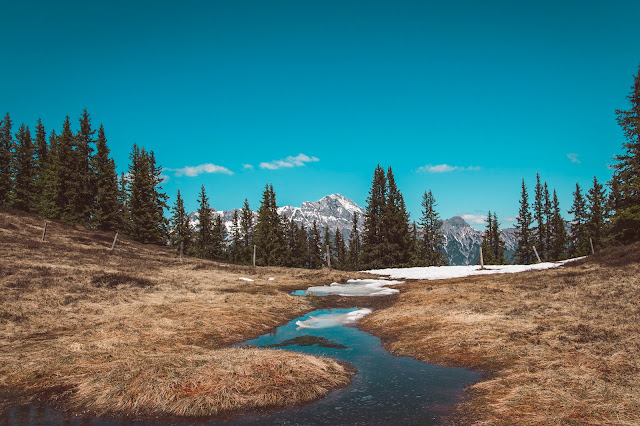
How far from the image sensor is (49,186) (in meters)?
60.7

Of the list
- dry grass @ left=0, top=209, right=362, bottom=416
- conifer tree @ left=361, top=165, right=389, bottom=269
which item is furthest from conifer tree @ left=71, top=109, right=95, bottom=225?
conifer tree @ left=361, top=165, right=389, bottom=269

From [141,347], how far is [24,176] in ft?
233

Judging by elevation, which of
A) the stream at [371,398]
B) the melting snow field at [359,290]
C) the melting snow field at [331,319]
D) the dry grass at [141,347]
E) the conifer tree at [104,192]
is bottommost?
the melting snow field at [331,319]

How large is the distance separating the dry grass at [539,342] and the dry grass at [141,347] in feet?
12.0

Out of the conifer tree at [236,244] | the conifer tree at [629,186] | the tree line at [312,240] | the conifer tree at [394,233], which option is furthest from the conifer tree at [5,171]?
the conifer tree at [629,186]

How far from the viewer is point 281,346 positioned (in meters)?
12.8

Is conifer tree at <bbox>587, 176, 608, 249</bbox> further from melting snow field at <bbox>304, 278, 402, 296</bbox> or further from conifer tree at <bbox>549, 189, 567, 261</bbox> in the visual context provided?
melting snow field at <bbox>304, 278, 402, 296</bbox>

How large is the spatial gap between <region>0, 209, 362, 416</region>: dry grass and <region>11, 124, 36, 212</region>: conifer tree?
4616 cm

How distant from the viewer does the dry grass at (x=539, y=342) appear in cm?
653

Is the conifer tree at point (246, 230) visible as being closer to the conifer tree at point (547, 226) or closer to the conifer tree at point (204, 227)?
the conifer tree at point (204, 227)

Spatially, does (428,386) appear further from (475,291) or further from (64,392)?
(475,291)

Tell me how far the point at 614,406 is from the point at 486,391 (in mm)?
2273

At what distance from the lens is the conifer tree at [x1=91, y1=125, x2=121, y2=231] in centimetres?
6090

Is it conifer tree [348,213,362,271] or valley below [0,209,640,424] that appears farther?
conifer tree [348,213,362,271]
